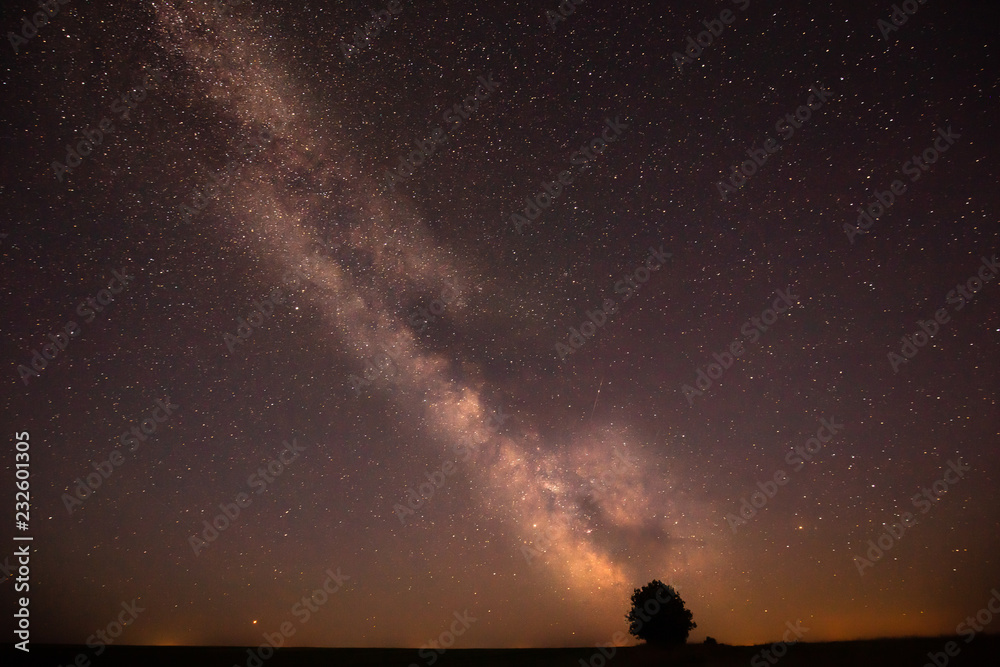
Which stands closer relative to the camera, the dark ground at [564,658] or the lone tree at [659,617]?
the dark ground at [564,658]

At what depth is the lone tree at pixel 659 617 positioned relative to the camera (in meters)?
26.6

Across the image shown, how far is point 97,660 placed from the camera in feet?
41.4

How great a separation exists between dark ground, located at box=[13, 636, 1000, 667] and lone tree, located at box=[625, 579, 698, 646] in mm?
8697

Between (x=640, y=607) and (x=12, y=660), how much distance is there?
27.2 metres

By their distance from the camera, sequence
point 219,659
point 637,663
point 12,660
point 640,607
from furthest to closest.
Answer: point 640,607
point 637,663
point 219,659
point 12,660

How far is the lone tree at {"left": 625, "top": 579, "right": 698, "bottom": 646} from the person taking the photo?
26641mm

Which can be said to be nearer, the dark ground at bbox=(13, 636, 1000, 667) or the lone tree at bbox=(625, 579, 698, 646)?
the dark ground at bbox=(13, 636, 1000, 667)

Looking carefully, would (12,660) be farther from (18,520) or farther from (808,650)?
(808,650)

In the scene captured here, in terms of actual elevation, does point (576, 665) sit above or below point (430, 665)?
above

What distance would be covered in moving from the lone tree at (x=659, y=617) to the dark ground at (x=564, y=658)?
870 cm

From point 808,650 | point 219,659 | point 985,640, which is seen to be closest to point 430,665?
point 219,659

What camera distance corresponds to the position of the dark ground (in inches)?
505

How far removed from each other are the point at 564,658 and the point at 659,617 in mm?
12346

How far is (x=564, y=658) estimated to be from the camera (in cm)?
1767
